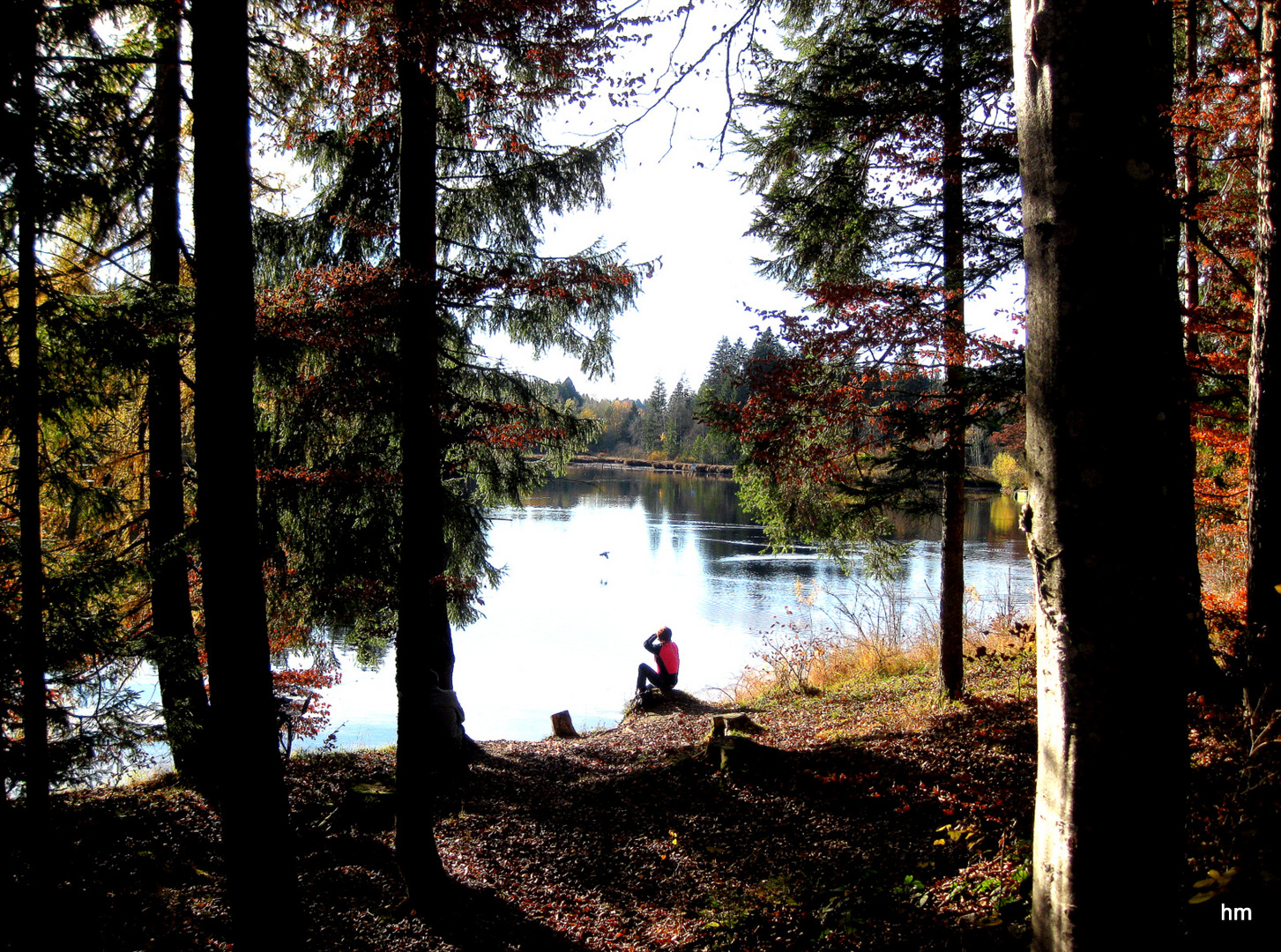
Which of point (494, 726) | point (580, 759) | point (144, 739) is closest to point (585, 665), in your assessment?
point (494, 726)

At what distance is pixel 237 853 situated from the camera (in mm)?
3480

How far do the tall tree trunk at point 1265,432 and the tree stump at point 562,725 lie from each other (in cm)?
757

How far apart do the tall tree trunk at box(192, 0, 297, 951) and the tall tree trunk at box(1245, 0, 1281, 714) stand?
5.03 metres

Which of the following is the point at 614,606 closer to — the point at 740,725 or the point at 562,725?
the point at 562,725

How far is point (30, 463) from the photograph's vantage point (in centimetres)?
456

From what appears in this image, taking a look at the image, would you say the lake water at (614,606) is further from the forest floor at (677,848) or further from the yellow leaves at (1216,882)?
the yellow leaves at (1216,882)

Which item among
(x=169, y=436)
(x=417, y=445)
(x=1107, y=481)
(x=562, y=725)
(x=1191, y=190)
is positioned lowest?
(x=562, y=725)

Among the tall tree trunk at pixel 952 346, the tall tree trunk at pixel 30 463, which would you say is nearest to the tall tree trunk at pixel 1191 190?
the tall tree trunk at pixel 952 346

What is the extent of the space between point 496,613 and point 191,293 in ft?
45.1

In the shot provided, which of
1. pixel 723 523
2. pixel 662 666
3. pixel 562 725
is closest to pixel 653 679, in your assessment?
pixel 662 666

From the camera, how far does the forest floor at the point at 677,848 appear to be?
3579mm

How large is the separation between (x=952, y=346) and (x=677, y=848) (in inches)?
169

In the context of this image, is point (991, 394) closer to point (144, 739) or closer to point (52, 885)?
point (144, 739)

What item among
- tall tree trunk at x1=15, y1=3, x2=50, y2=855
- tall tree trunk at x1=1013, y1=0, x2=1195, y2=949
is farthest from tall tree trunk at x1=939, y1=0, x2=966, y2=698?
tall tree trunk at x1=15, y1=3, x2=50, y2=855
